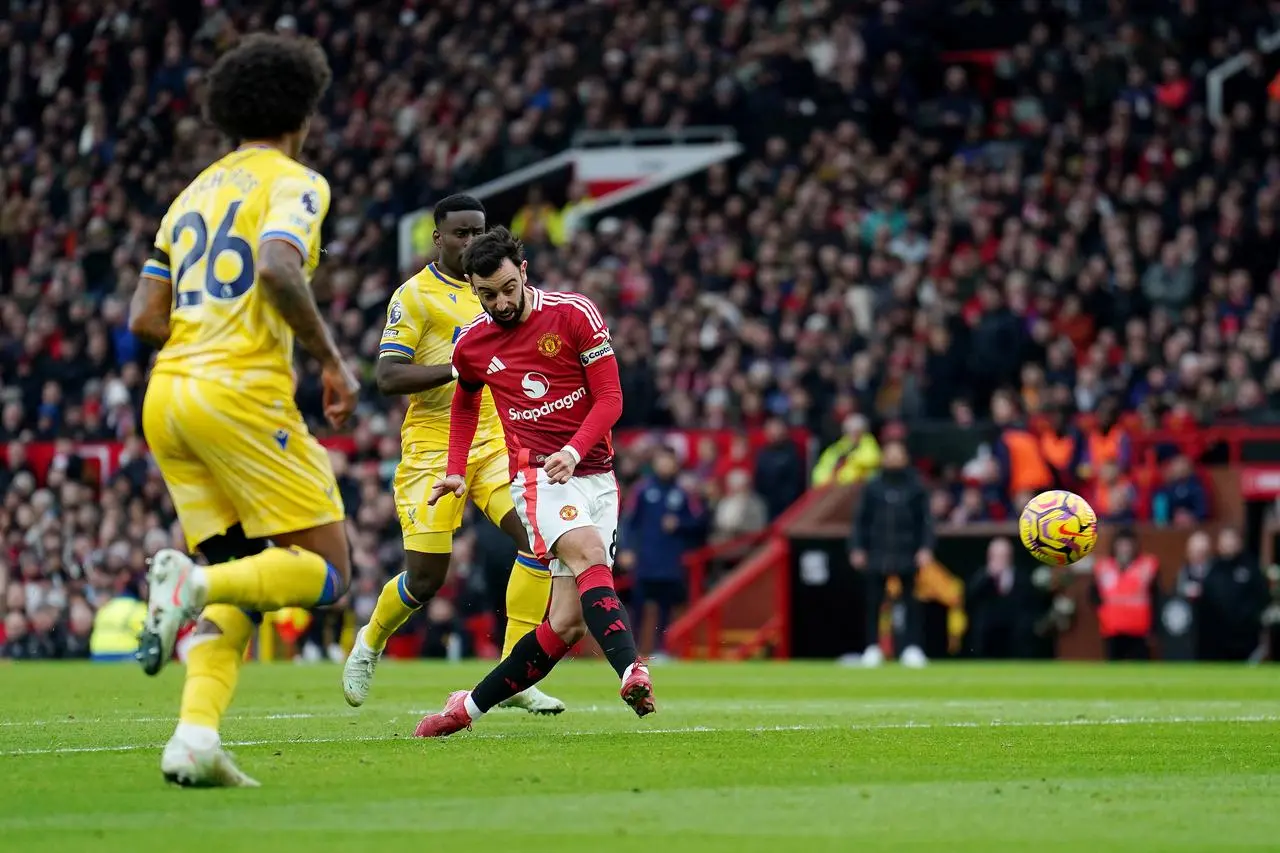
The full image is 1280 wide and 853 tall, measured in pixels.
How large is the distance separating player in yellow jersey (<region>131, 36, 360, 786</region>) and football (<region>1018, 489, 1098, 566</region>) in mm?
5882

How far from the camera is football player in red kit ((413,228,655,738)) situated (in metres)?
9.02

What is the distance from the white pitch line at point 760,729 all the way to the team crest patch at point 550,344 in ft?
5.36

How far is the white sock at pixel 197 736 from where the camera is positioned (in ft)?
22.0

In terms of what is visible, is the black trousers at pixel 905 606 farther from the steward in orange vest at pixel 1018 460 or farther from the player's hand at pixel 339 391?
the player's hand at pixel 339 391

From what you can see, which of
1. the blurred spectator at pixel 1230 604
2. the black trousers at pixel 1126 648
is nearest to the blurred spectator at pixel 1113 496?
the blurred spectator at pixel 1230 604

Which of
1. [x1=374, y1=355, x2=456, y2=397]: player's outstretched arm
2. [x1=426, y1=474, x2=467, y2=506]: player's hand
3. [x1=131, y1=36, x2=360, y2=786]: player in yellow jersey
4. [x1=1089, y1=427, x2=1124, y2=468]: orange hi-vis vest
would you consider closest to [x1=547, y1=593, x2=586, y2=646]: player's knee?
[x1=426, y1=474, x2=467, y2=506]: player's hand

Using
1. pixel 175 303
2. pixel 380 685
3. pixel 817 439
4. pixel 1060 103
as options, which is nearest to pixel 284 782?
pixel 175 303

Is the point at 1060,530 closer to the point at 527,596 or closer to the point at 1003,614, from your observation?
the point at 527,596

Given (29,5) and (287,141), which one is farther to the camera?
(29,5)

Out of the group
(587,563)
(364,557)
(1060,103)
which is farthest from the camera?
(1060,103)

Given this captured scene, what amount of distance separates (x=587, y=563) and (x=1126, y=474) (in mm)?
13875

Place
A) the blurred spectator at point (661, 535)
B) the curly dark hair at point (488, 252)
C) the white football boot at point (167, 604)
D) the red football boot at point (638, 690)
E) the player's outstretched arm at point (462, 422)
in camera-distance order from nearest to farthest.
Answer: the white football boot at point (167, 604) < the red football boot at point (638, 690) < the curly dark hair at point (488, 252) < the player's outstretched arm at point (462, 422) < the blurred spectator at point (661, 535)

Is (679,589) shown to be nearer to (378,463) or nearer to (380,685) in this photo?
(378,463)

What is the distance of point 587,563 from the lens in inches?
359
